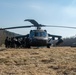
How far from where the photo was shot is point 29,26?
2869 cm

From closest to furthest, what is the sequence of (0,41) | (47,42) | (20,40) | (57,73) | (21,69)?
(57,73) → (21,69) → (47,42) → (20,40) → (0,41)

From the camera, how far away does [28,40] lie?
2933cm

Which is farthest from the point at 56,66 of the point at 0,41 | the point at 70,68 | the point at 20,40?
the point at 0,41

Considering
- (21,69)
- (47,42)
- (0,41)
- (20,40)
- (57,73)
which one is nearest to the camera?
(57,73)

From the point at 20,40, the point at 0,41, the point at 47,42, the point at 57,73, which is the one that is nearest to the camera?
the point at 57,73

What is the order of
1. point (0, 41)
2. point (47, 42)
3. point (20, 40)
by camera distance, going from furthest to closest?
point (0, 41), point (20, 40), point (47, 42)

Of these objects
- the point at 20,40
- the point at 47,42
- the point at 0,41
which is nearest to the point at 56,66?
the point at 47,42

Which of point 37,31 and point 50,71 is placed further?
point 37,31

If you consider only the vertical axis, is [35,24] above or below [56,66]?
above

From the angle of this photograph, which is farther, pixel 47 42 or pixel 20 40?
pixel 20 40

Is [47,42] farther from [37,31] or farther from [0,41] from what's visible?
[0,41]

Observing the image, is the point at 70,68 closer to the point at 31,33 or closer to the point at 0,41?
the point at 31,33

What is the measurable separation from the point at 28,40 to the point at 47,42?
209 cm

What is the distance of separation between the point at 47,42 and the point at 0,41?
24212 mm
